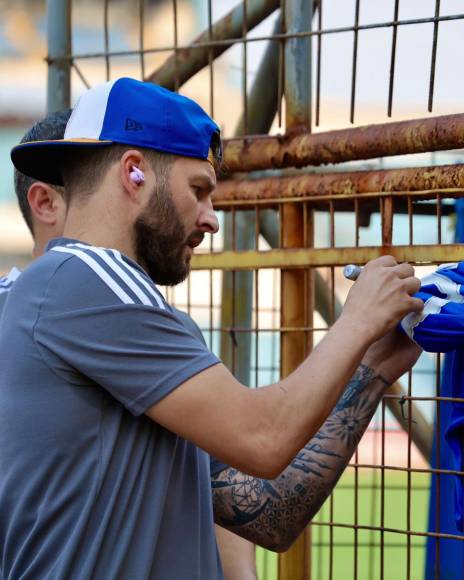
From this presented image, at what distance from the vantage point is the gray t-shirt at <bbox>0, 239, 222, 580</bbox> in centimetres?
166

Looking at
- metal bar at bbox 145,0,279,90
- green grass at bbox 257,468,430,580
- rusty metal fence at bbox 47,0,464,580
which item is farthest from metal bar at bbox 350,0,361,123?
green grass at bbox 257,468,430,580

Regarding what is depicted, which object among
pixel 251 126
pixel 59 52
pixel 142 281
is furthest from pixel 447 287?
pixel 59 52

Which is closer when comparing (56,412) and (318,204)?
(56,412)

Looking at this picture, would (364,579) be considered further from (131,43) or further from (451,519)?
(131,43)

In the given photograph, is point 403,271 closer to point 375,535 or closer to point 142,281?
point 142,281

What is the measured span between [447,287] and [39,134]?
3.73 feet

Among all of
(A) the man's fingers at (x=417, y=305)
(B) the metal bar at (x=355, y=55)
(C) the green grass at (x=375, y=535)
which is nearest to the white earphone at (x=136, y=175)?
(A) the man's fingers at (x=417, y=305)

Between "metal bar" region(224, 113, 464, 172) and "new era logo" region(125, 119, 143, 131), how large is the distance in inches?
33.4

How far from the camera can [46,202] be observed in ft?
8.84

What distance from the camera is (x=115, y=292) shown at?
1683mm

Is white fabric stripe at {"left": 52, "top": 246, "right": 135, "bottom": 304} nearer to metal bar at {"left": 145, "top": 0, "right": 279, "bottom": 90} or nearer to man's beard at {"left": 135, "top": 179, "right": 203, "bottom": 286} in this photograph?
man's beard at {"left": 135, "top": 179, "right": 203, "bottom": 286}

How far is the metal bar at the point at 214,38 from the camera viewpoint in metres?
3.10

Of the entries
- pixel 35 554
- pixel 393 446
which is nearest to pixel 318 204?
pixel 35 554

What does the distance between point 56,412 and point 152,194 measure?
1.41 feet
